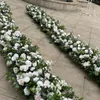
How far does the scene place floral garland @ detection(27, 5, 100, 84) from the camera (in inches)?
121

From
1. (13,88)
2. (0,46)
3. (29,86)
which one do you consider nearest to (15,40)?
(0,46)

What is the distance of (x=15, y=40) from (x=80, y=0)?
649cm

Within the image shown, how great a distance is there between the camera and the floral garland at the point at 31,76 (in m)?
2.12

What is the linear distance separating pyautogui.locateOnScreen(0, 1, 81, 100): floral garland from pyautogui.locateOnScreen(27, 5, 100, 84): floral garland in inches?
30.8

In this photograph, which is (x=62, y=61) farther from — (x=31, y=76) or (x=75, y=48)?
(x=31, y=76)

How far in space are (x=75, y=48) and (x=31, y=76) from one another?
1426mm

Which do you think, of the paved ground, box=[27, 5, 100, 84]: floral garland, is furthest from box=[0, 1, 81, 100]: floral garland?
box=[27, 5, 100, 84]: floral garland

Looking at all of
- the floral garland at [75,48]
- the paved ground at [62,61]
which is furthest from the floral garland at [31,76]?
the floral garland at [75,48]

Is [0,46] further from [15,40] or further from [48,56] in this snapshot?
[48,56]

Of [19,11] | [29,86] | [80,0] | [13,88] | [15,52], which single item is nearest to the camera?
[29,86]

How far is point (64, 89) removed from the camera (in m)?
2.28

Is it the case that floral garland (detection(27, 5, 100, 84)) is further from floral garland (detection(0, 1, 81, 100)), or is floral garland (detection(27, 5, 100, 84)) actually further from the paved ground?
floral garland (detection(0, 1, 81, 100))

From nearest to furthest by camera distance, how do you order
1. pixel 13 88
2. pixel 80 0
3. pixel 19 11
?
pixel 13 88 → pixel 19 11 → pixel 80 0

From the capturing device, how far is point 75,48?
350 centimetres
